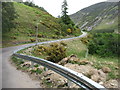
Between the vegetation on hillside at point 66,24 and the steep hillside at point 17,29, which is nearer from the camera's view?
the steep hillside at point 17,29

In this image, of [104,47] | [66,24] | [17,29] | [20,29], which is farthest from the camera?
[66,24]

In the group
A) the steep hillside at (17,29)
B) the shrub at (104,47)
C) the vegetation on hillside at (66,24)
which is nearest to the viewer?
the shrub at (104,47)

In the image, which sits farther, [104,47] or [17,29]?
[17,29]

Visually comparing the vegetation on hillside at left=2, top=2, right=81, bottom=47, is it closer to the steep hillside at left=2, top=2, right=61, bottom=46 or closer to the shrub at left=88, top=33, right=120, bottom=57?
the steep hillside at left=2, top=2, right=61, bottom=46

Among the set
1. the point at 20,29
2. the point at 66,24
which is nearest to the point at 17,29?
the point at 20,29

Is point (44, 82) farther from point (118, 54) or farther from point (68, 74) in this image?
point (118, 54)

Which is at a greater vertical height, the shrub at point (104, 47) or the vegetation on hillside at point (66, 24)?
the vegetation on hillside at point (66, 24)

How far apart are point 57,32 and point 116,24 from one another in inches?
1933

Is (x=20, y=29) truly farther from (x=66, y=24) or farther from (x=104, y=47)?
(x=104, y=47)

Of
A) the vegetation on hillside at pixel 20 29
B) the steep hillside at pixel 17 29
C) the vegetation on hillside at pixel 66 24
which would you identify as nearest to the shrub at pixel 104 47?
the vegetation on hillside at pixel 20 29

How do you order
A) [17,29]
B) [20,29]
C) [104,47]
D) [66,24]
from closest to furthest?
1. [104,47]
2. [17,29]
3. [20,29]
4. [66,24]

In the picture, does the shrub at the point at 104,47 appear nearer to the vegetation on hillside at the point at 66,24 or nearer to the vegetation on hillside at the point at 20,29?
the vegetation on hillside at the point at 20,29

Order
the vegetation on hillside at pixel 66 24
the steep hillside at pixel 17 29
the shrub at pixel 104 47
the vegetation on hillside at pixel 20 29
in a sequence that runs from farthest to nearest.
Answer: the vegetation on hillside at pixel 66 24
the vegetation on hillside at pixel 20 29
the steep hillside at pixel 17 29
the shrub at pixel 104 47

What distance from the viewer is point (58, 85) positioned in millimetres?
5918
